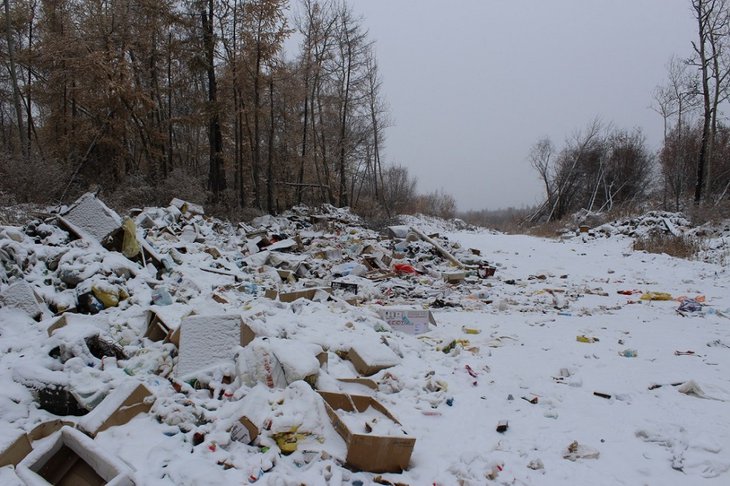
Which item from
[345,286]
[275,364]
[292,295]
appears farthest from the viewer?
[345,286]

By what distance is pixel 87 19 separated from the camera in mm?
10992

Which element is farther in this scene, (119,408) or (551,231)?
(551,231)

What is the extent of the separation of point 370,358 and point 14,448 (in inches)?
91.3

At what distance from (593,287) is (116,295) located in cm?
737

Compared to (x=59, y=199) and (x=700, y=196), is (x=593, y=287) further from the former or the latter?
(x=700, y=196)

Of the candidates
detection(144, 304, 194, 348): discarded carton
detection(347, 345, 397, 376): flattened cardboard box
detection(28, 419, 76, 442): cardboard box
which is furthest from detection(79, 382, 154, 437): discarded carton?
detection(347, 345, 397, 376): flattened cardboard box

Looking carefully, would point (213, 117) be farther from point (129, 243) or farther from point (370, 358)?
point (370, 358)

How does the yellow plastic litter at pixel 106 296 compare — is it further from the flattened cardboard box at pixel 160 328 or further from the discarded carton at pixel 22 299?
the flattened cardboard box at pixel 160 328

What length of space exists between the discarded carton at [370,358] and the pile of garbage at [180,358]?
12 millimetres

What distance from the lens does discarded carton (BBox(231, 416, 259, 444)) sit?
2.29m

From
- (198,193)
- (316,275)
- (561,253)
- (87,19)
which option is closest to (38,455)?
(316,275)

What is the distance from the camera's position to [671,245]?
410 inches

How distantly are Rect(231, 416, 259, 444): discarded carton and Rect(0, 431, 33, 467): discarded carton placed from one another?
3.08ft

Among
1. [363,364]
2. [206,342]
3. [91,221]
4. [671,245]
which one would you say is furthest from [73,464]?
[671,245]
